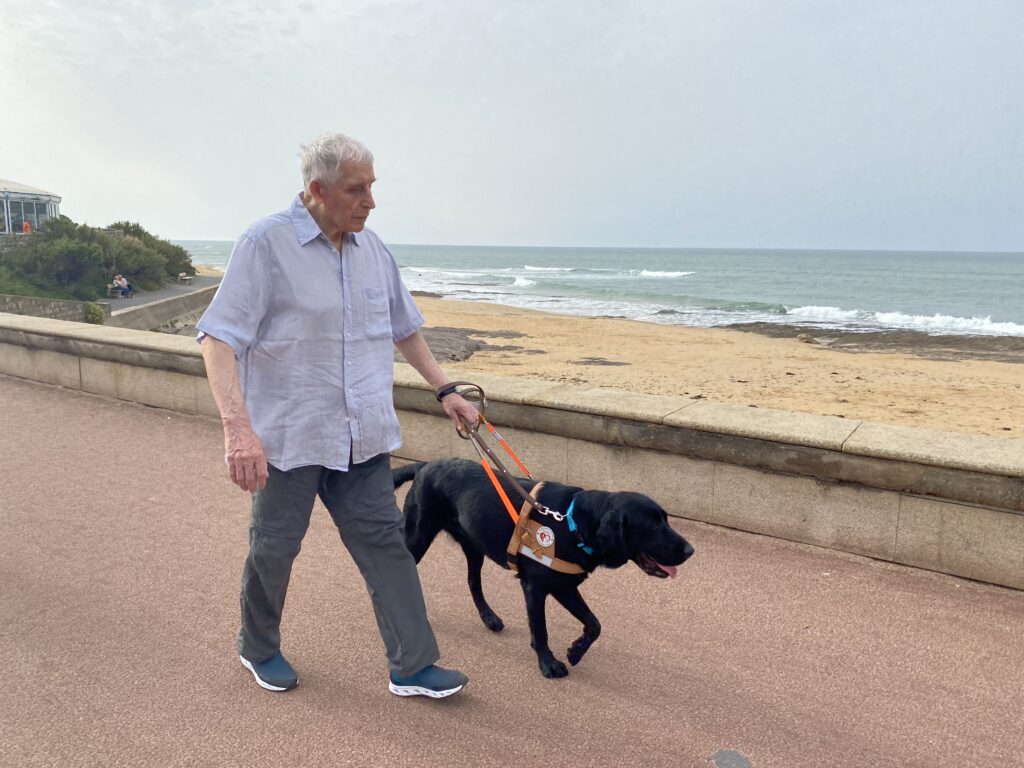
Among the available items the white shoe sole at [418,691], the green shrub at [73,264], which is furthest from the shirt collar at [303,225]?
the green shrub at [73,264]

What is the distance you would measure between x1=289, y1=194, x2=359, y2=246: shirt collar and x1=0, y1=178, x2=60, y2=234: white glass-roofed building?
43285 millimetres

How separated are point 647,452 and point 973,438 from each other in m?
1.63

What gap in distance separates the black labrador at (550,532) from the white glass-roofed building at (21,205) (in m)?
43.1

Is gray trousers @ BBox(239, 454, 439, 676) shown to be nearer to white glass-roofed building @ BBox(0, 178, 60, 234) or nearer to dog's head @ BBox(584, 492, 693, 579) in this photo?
dog's head @ BBox(584, 492, 693, 579)

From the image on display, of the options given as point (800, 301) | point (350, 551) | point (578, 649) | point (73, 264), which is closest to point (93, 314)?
point (73, 264)

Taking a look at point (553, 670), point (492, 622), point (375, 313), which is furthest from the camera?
point (492, 622)

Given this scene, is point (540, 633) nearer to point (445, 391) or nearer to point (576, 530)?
point (576, 530)

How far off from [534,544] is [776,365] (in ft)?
48.7

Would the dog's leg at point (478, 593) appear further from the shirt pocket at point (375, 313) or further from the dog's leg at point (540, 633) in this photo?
the shirt pocket at point (375, 313)

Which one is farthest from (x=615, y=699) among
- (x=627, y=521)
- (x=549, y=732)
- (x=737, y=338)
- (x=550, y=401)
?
(x=737, y=338)

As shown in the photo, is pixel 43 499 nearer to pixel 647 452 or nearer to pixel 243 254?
pixel 243 254

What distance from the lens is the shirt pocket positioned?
2.74 meters

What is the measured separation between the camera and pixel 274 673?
→ 2.89m

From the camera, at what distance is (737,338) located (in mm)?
23641
